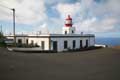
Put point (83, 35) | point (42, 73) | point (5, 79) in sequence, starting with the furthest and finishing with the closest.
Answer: point (83, 35)
point (42, 73)
point (5, 79)

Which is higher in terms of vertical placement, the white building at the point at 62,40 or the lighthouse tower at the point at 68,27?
the lighthouse tower at the point at 68,27

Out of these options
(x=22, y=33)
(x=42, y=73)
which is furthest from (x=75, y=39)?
(x=42, y=73)

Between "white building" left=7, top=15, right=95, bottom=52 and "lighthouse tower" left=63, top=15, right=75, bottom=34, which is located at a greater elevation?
"lighthouse tower" left=63, top=15, right=75, bottom=34

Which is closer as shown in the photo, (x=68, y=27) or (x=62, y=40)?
(x=62, y=40)

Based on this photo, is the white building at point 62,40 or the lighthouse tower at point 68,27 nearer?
the white building at point 62,40

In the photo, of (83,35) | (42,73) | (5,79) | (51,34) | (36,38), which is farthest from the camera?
(83,35)

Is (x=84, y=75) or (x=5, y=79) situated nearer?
(x=5, y=79)

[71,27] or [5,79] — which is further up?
[71,27]

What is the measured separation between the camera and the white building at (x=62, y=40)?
19125mm

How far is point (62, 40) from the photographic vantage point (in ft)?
65.7

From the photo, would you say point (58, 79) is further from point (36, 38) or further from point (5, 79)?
point (36, 38)

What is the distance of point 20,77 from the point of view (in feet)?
11.1

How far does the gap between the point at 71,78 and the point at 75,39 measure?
59.5 ft

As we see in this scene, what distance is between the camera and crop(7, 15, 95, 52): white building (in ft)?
62.7
